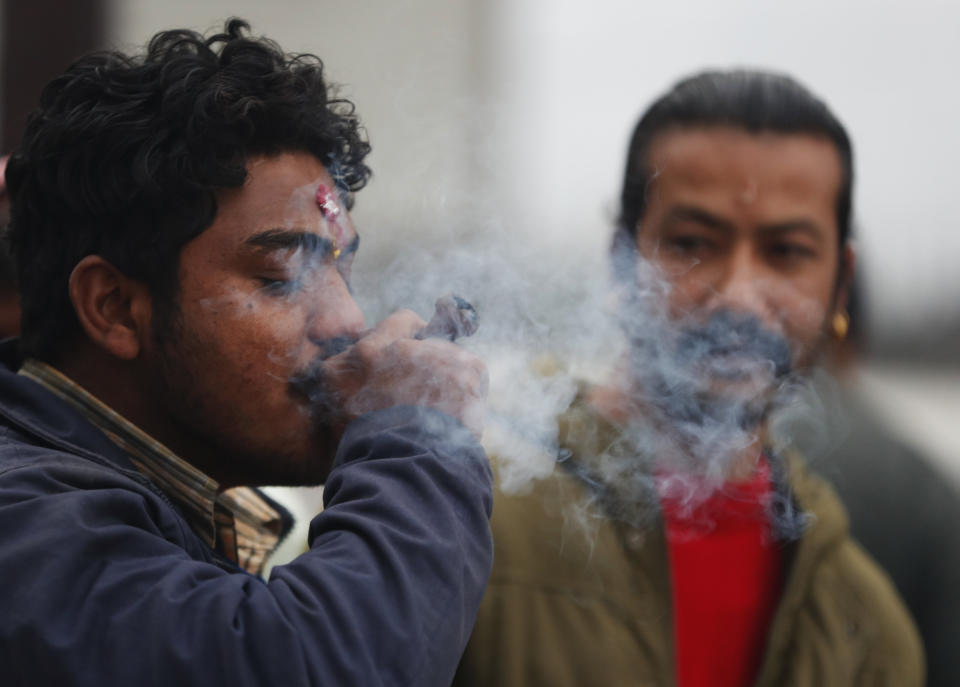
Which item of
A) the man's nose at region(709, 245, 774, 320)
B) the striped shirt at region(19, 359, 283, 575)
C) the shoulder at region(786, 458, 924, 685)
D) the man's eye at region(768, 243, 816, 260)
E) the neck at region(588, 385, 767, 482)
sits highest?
the man's eye at region(768, 243, 816, 260)

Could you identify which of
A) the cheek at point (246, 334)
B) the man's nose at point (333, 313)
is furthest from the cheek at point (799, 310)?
the cheek at point (246, 334)

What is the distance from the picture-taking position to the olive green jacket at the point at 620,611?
5.99 ft

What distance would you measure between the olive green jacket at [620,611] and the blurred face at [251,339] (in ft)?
1.57

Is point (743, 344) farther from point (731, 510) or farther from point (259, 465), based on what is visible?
point (259, 465)

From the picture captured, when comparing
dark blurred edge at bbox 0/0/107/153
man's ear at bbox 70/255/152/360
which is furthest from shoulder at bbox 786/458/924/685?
dark blurred edge at bbox 0/0/107/153

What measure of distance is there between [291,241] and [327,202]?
0.11 metres

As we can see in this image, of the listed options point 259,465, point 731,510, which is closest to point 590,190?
point 731,510

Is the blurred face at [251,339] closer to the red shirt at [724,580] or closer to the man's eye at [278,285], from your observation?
the man's eye at [278,285]

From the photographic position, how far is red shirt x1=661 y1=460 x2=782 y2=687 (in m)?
1.90

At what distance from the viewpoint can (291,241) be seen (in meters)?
1.61

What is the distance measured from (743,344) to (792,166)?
391 mm

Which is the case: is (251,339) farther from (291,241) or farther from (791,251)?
(791,251)

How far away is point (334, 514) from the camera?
1.32 m

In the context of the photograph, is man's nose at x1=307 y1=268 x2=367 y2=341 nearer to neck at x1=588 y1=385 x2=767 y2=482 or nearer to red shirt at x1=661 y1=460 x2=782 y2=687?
neck at x1=588 y1=385 x2=767 y2=482
